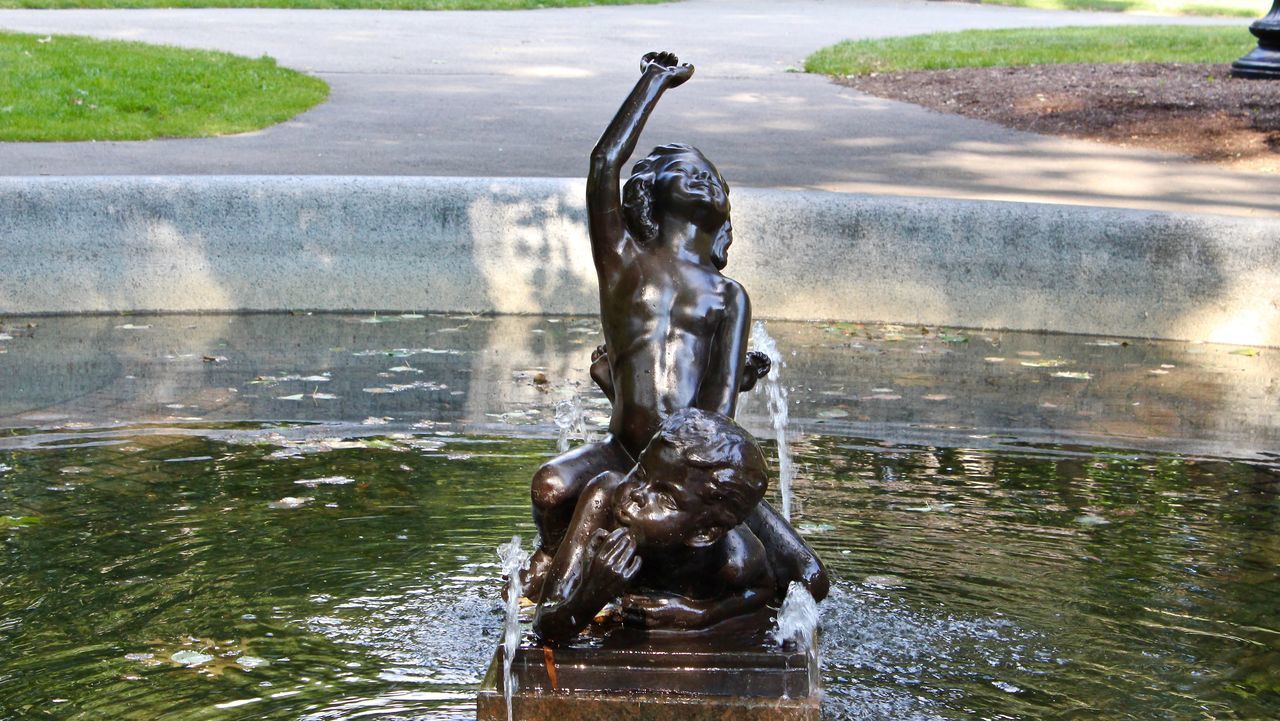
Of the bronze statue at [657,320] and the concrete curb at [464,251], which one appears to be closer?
the bronze statue at [657,320]

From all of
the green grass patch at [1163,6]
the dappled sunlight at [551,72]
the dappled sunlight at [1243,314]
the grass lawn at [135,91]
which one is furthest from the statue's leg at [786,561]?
the green grass patch at [1163,6]

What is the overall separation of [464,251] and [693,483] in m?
6.31

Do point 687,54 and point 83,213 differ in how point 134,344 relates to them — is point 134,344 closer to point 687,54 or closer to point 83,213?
point 83,213

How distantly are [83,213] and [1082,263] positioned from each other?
5838mm

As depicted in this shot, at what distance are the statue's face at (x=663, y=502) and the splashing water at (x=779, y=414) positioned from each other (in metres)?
1.29

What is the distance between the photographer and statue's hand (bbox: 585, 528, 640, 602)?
136 inches

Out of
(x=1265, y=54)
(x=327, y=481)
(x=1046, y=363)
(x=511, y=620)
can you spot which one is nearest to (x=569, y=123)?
(x=1046, y=363)

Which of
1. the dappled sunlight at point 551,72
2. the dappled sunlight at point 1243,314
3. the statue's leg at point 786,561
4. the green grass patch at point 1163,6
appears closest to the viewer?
the statue's leg at point 786,561

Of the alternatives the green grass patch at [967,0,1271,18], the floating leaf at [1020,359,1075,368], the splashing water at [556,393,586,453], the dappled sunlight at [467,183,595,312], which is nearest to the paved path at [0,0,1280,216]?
the dappled sunlight at [467,183,595,312]

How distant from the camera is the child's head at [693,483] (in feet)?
11.2

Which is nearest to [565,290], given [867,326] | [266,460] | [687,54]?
[867,326]

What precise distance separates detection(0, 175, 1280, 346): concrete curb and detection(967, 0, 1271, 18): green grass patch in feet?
87.0

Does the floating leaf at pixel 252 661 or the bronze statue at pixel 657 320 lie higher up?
the bronze statue at pixel 657 320

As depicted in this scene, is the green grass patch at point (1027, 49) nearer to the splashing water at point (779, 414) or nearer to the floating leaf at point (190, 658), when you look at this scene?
the splashing water at point (779, 414)
